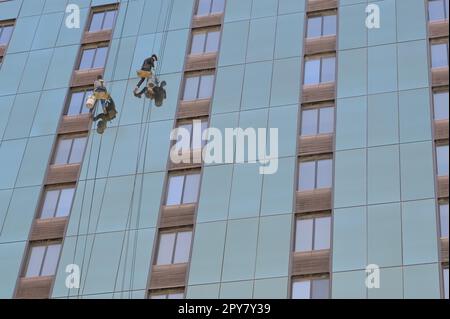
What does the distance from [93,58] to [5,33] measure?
5.85 metres

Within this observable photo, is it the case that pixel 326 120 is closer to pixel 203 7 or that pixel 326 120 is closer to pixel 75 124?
pixel 203 7

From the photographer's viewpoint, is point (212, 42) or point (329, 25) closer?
point (329, 25)

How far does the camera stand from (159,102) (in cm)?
4809

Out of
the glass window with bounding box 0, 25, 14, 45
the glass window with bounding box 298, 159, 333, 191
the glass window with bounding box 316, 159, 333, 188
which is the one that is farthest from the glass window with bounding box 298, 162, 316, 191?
the glass window with bounding box 0, 25, 14, 45

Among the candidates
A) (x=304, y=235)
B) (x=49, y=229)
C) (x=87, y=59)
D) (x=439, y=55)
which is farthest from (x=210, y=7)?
(x=304, y=235)

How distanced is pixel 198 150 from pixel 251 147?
260cm

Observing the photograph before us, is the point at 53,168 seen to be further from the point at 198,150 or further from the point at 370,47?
the point at 370,47

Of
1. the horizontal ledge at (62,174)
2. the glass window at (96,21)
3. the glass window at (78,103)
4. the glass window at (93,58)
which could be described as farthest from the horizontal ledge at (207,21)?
the horizontal ledge at (62,174)

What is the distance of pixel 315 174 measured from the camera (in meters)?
44.0

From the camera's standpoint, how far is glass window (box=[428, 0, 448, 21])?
4725cm

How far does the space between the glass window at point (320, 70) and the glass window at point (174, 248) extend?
9.12m

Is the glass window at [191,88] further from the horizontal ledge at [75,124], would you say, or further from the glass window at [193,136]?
the horizontal ledge at [75,124]
